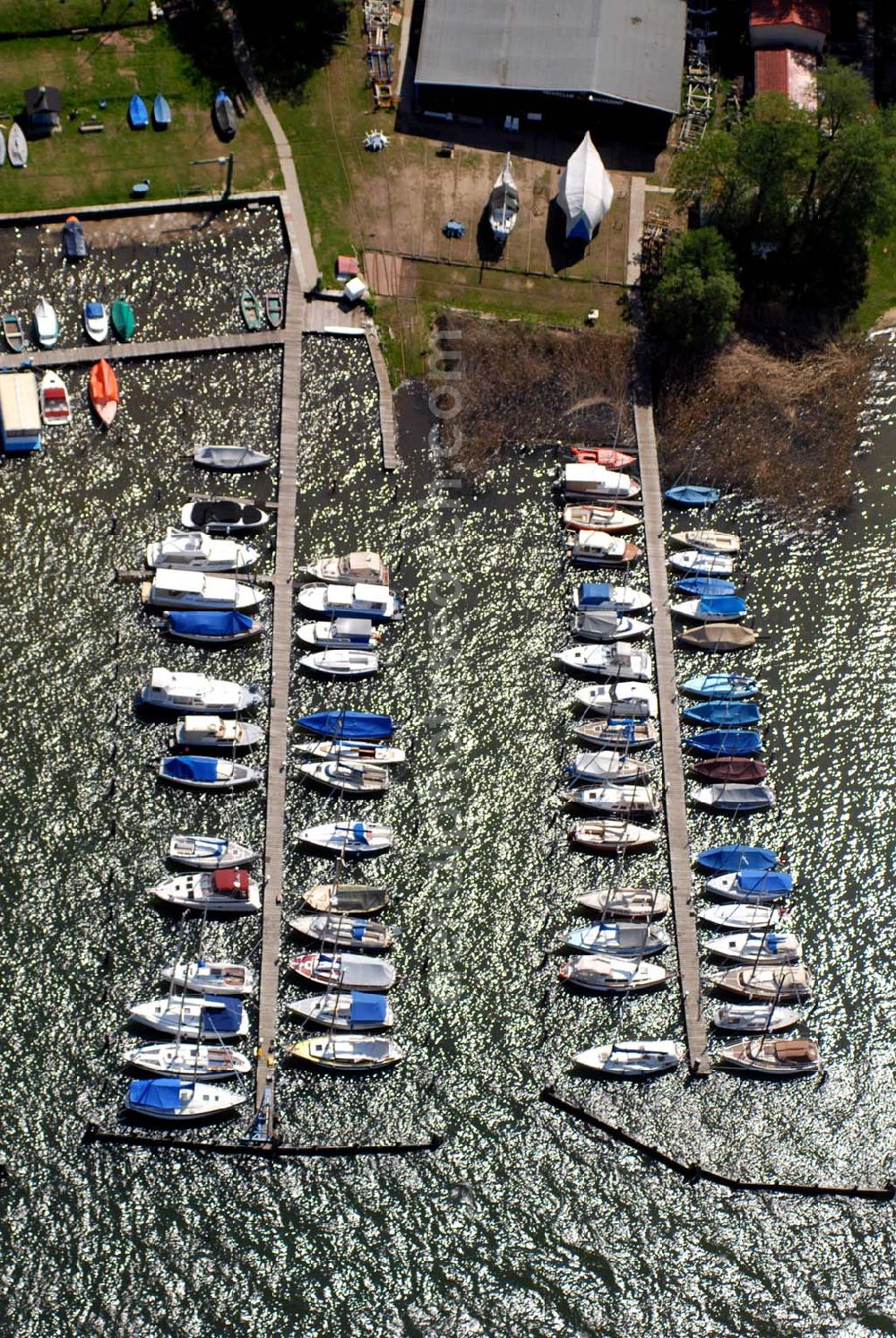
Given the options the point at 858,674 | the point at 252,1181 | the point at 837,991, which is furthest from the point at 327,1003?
the point at 858,674

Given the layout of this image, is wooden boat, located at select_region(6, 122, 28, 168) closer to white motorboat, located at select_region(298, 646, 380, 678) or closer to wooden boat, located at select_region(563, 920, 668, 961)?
white motorboat, located at select_region(298, 646, 380, 678)

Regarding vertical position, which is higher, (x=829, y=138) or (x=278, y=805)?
(x=829, y=138)

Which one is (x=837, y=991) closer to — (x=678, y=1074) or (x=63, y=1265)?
(x=678, y=1074)

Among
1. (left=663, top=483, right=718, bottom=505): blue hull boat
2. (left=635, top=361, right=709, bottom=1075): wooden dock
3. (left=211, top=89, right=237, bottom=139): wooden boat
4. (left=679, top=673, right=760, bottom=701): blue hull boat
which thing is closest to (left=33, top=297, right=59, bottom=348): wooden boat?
(left=211, top=89, right=237, bottom=139): wooden boat

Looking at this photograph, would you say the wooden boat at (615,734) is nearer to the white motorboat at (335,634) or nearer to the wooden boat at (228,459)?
the white motorboat at (335,634)

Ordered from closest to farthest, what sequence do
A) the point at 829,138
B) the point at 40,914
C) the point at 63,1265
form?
the point at 63,1265, the point at 40,914, the point at 829,138

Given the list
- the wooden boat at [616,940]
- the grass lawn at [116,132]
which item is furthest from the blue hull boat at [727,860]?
the grass lawn at [116,132]
